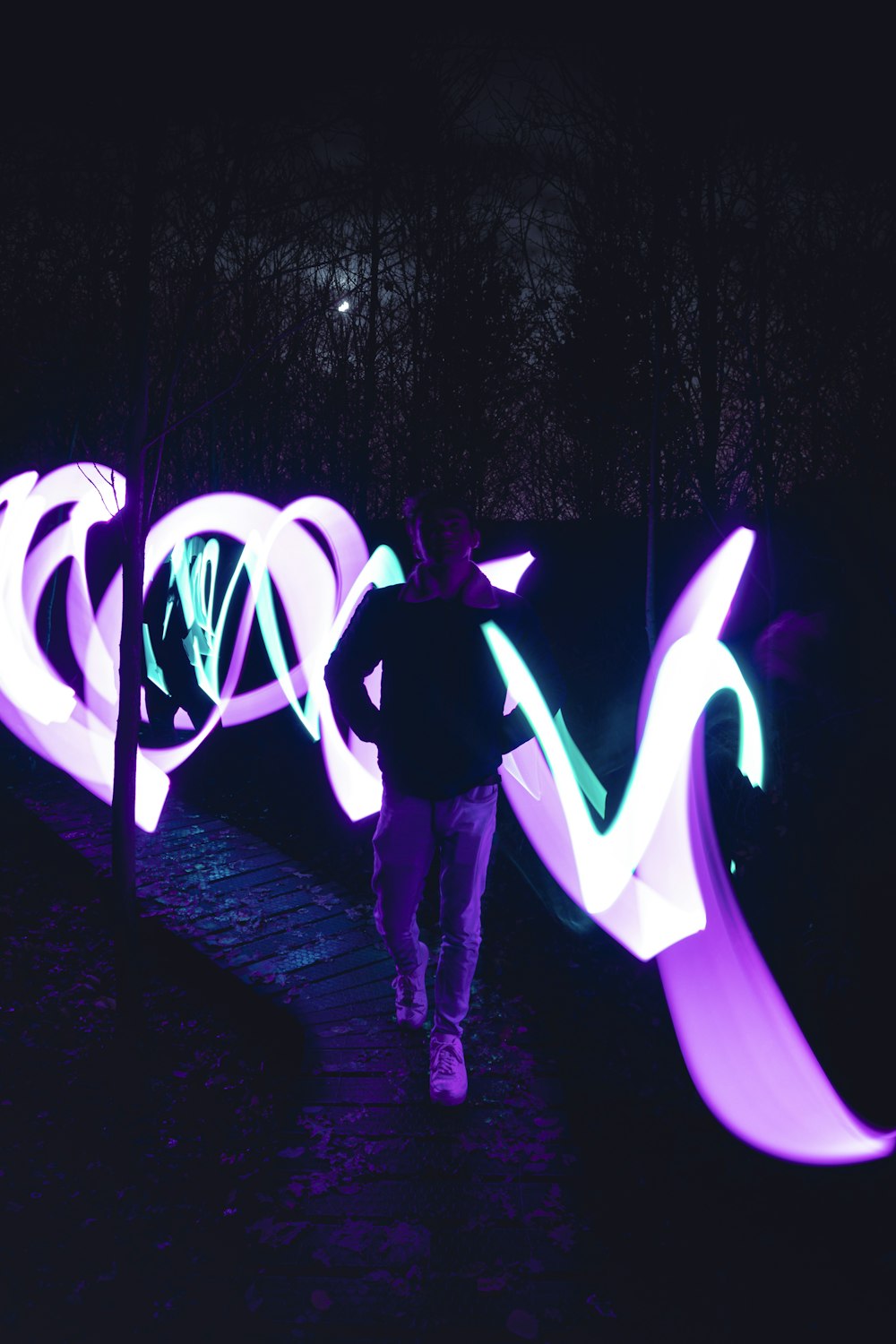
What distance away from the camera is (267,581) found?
23.4 feet

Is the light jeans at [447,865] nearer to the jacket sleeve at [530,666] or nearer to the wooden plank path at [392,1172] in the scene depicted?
the jacket sleeve at [530,666]

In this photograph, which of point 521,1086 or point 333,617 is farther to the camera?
point 333,617

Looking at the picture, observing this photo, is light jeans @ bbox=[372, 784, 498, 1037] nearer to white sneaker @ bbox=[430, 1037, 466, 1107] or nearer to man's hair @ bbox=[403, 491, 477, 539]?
white sneaker @ bbox=[430, 1037, 466, 1107]

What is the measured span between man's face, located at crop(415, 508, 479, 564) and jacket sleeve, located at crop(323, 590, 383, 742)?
1.10 feet

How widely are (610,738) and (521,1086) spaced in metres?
3.55

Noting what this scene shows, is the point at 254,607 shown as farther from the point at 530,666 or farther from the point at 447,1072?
the point at 447,1072

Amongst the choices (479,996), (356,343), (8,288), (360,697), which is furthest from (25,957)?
(356,343)

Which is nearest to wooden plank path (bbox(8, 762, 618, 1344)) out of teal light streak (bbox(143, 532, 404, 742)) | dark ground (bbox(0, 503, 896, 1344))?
dark ground (bbox(0, 503, 896, 1344))

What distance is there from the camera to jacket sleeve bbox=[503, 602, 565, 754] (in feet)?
12.2

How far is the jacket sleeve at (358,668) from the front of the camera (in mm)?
3752

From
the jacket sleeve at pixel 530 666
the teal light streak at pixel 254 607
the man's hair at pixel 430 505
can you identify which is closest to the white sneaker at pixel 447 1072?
the jacket sleeve at pixel 530 666

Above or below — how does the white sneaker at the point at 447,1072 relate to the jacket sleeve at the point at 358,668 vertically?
below

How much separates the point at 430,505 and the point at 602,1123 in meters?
2.74

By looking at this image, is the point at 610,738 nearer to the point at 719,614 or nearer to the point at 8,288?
the point at 719,614
